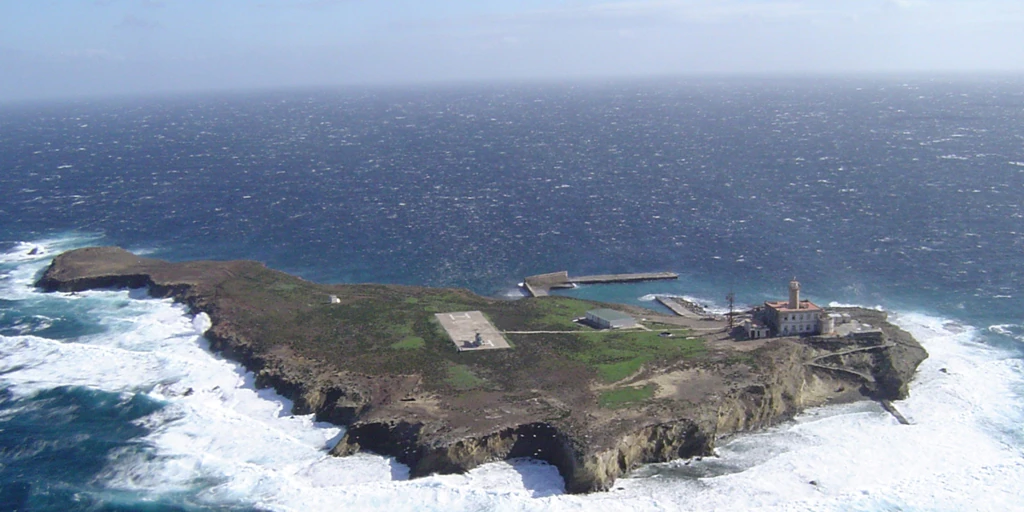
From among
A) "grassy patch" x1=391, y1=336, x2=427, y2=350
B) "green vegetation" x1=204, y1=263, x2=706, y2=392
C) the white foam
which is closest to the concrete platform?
"green vegetation" x1=204, y1=263, x2=706, y2=392

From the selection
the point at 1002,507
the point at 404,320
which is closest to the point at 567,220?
the point at 404,320

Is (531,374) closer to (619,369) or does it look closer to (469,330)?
(619,369)

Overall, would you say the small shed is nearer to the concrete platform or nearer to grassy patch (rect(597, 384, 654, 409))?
the concrete platform

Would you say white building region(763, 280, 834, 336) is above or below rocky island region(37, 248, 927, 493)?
above

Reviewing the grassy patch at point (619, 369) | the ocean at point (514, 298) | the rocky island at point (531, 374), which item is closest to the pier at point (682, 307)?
the ocean at point (514, 298)

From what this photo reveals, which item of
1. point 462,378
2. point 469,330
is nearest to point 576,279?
point 469,330
